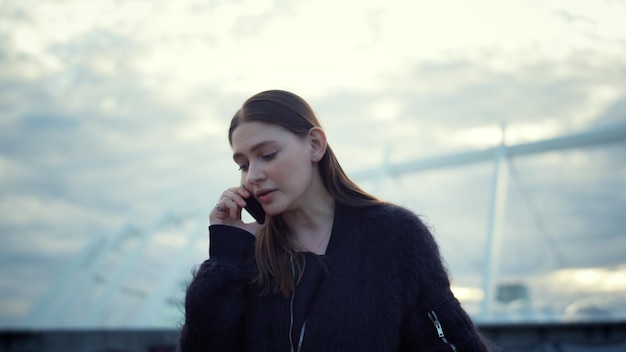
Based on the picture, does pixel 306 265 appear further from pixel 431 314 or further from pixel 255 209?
pixel 431 314

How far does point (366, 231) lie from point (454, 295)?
410mm

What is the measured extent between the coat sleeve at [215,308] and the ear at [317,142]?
20.8 inches

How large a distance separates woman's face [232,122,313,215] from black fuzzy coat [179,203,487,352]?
246mm

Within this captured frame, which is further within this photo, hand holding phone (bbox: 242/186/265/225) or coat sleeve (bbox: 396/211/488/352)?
hand holding phone (bbox: 242/186/265/225)

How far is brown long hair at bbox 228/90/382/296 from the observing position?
2.70 metres

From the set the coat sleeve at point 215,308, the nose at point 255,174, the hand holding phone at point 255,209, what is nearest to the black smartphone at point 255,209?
the hand holding phone at point 255,209

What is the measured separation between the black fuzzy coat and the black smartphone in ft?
0.69

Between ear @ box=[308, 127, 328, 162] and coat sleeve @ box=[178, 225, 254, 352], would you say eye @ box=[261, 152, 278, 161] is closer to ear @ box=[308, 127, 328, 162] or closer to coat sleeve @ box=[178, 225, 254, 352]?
ear @ box=[308, 127, 328, 162]

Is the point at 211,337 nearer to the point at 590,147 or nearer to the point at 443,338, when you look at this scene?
the point at 443,338

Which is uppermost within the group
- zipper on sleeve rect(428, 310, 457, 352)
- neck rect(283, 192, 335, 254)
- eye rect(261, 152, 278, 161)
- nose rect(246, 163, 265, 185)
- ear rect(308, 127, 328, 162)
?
ear rect(308, 127, 328, 162)

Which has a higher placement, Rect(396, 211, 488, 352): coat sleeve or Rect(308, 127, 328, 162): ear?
Rect(308, 127, 328, 162): ear

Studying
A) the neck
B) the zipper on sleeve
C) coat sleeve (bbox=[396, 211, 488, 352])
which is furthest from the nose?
the zipper on sleeve

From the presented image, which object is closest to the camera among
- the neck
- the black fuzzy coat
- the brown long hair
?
the black fuzzy coat

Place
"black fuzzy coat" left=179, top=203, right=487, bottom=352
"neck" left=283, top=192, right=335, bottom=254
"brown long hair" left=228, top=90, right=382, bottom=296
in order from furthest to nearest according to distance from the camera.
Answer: "neck" left=283, top=192, right=335, bottom=254, "brown long hair" left=228, top=90, right=382, bottom=296, "black fuzzy coat" left=179, top=203, right=487, bottom=352
